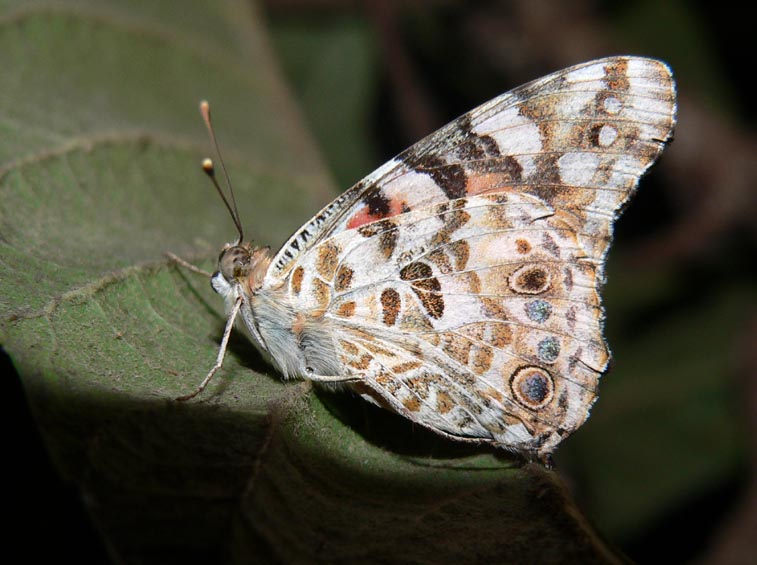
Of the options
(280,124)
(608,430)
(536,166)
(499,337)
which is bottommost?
(608,430)

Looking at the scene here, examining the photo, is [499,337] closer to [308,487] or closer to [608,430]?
[308,487]

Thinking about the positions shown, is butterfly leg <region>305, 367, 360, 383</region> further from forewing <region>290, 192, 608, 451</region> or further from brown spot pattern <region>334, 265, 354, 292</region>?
brown spot pattern <region>334, 265, 354, 292</region>

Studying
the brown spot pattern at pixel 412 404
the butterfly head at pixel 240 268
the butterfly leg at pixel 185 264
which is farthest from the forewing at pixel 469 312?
the butterfly leg at pixel 185 264

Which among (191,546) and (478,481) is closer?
(191,546)

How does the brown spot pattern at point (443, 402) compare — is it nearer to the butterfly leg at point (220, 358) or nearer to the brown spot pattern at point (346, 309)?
A: the brown spot pattern at point (346, 309)

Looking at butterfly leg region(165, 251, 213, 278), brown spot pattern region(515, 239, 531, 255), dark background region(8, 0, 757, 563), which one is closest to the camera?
brown spot pattern region(515, 239, 531, 255)

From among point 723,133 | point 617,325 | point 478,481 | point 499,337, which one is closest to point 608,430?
point 617,325

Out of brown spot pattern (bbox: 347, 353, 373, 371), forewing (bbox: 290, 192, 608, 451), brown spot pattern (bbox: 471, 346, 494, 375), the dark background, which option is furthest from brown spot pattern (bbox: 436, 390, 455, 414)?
the dark background
